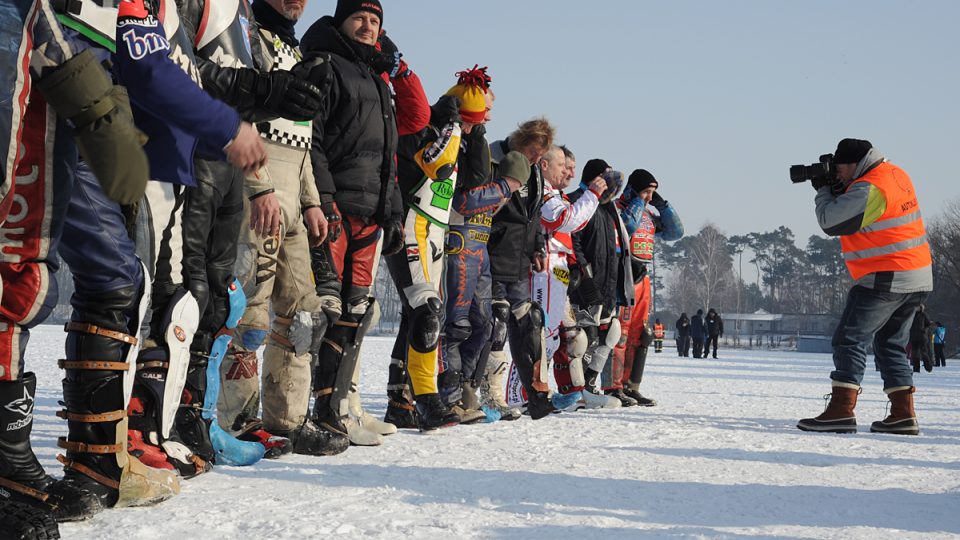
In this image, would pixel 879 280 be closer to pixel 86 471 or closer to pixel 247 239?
pixel 247 239

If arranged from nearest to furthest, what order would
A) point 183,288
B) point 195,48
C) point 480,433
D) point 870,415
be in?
point 183,288 → point 195,48 → point 480,433 → point 870,415

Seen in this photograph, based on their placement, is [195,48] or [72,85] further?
[195,48]

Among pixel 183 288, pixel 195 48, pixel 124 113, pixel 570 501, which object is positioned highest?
pixel 195 48

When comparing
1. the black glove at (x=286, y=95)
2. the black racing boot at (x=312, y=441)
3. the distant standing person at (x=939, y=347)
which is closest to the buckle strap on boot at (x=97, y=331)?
the black glove at (x=286, y=95)

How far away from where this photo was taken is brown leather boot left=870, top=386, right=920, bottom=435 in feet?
21.3

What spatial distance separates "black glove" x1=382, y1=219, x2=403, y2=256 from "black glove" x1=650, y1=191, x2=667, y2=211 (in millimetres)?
4953

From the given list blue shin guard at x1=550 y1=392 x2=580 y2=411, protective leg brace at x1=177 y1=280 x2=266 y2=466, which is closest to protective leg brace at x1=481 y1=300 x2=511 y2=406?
blue shin guard at x1=550 y1=392 x2=580 y2=411

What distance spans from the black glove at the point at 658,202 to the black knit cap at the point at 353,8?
17.1 ft

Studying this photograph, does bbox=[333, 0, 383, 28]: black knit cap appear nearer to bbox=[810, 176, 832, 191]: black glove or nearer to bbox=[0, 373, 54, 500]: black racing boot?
bbox=[0, 373, 54, 500]: black racing boot

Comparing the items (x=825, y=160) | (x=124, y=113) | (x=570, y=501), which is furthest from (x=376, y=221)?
(x=825, y=160)

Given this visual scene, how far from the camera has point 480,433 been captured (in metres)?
5.38

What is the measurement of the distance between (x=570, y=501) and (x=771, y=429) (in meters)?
3.57

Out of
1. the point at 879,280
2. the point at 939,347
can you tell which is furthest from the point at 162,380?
the point at 939,347

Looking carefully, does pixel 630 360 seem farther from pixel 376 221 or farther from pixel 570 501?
pixel 570 501
